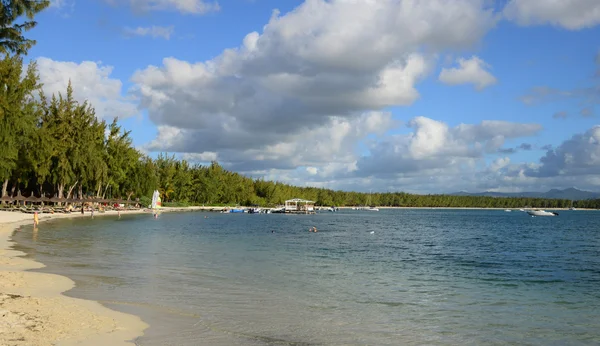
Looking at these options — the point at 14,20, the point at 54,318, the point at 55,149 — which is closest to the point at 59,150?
the point at 55,149

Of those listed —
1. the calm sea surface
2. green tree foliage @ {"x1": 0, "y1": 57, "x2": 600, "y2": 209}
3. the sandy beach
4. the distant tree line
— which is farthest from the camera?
green tree foliage @ {"x1": 0, "y1": 57, "x2": 600, "y2": 209}

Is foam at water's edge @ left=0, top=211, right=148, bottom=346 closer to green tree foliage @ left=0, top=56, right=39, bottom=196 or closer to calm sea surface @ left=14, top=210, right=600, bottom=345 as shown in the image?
calm sea surface @ left=14, top=210, right=600, bottom=345

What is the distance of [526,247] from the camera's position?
157 ft

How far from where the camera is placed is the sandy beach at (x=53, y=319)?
10.5m

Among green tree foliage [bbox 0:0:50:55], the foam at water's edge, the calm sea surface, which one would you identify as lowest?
the calm sea surface

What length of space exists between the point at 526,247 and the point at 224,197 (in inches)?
5748

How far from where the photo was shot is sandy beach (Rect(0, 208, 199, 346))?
1055 cm

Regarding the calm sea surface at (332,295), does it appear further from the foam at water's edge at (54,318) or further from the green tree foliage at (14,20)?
the green tree foliage at (14,20)

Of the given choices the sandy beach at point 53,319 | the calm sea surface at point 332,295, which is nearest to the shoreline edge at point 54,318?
the sandy beach at point 53,319

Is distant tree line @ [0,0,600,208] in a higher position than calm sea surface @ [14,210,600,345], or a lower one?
higher

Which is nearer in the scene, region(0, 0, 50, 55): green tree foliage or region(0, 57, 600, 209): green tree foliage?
region(0, 0, 50, 55): green tree foliage

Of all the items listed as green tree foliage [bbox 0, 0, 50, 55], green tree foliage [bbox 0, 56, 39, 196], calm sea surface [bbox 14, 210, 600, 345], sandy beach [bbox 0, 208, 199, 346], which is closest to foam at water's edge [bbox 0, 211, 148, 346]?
sandy beach [bbox 0, 208, 199, 346]

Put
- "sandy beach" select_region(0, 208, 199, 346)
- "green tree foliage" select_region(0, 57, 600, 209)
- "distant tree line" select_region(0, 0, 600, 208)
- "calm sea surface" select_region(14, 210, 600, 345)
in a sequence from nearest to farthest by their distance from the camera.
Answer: "sandy beach" select_region(0, 208, 199, 346) → "calm sea surface" select_region(14, 210, 600, 345) → "distant tree line" select_region(0, 0, 600, 208) → "green tree foliage" select_region(0, 57, 600, 209)

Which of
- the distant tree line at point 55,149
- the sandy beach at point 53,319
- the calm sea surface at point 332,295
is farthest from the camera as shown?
the distant tree line at point 55,149
